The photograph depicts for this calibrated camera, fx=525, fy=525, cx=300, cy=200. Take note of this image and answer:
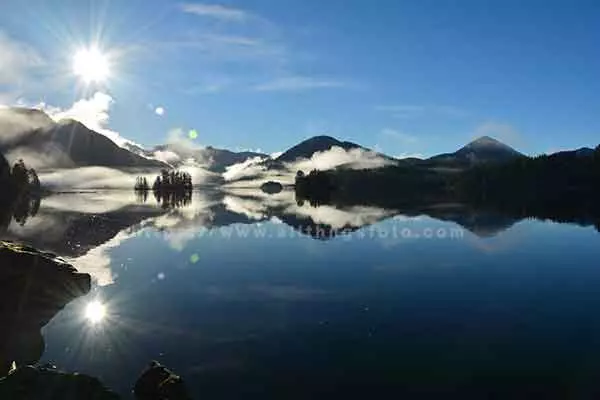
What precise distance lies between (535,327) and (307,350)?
19898 mm

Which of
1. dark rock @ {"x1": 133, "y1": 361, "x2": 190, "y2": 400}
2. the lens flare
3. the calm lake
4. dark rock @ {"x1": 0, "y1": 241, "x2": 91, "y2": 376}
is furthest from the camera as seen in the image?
the lens flare

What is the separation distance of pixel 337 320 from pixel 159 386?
19503mm

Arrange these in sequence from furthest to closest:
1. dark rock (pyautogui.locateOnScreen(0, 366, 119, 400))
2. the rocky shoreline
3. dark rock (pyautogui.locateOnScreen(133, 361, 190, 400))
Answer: dark rock (pyautogui.locateOnScreen(133, 361, 190, 400)) → the rocky shoreline → dark rock (pyautogui.locateOnScreen(0, 366, 119, 400))

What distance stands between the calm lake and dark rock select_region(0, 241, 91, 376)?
4.80ft

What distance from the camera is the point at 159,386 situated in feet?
90.0

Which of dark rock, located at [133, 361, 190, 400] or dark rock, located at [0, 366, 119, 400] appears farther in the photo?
dark rock, located at [133, 361, 190, 400]

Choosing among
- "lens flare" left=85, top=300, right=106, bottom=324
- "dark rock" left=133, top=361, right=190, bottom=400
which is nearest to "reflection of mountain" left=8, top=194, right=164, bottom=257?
"lens flare" left=85, top=300, right=106, bottom=324

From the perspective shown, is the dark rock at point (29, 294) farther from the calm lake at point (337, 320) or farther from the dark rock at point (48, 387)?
the dark rock at point (48, 387)

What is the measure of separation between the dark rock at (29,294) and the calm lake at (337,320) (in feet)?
4.80

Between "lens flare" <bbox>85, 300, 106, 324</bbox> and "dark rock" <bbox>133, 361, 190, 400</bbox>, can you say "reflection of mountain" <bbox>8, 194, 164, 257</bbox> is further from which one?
"dark rock" <bbox>133, 361, 190, 400</bbox>

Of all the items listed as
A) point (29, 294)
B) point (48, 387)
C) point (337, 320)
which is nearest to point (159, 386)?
point (48, 387)

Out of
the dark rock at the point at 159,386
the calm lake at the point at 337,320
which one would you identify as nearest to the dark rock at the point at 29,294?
the calm lake at the point at 337,320

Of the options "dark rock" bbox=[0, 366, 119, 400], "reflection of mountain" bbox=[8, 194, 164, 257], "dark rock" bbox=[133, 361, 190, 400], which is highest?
"reflection of mountain" bbox=[8, 194, 164, 257]

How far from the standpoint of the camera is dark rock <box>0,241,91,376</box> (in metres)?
37.4
